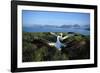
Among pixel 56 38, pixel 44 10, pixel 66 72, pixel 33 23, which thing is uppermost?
pixel 44 10

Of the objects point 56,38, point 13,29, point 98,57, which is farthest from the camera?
point 98,57

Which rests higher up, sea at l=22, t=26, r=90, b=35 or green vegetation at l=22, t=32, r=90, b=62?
sea at l=22, t=26, r=90, b=35

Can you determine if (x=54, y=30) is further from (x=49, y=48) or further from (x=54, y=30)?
(x=49, y=48)

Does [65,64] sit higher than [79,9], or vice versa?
[79,9]

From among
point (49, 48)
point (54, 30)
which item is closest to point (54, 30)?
point (54, 30)

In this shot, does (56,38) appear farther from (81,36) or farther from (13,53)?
(13,53)

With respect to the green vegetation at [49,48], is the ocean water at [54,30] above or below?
above

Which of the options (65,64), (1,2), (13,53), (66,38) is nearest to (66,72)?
(65,64)

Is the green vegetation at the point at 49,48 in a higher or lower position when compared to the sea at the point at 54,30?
lower
